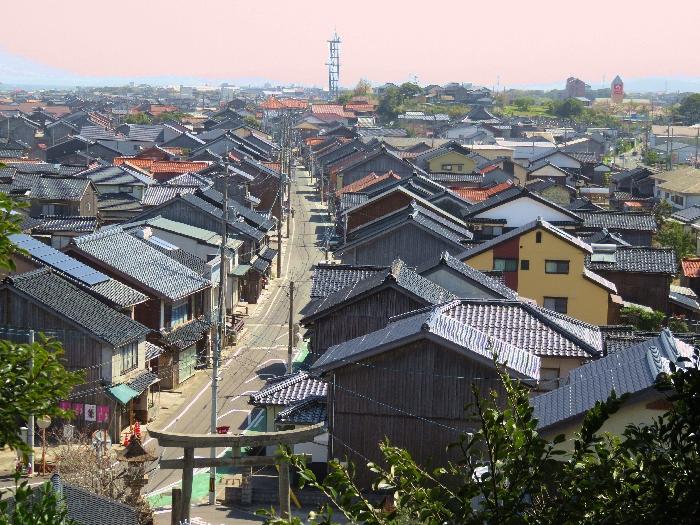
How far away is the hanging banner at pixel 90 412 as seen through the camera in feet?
72.3

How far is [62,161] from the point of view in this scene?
6244 cm

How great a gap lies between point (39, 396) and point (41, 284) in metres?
15.7

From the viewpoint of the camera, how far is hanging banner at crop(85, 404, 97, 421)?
867 inches

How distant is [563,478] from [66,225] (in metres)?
29.0

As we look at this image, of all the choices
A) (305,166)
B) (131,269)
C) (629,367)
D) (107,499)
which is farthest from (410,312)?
(305,166)

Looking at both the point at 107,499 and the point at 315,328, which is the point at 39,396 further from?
the point at 315,328

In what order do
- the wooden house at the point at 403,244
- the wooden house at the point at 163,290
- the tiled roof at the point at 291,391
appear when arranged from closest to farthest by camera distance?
the tiled roof at the point at 291,391 → the wooden house at the point at 163,290 → the wooden house at the point at 403,244

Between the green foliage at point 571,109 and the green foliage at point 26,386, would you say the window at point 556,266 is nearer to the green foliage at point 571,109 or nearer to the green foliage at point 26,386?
the green foliage at point 26,386

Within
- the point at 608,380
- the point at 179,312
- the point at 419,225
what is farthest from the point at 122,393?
the point at 608,380

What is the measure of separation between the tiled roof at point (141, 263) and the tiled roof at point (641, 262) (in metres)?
10.7

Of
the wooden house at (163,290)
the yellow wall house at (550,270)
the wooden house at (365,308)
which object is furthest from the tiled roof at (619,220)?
the wooden house at (365,308)

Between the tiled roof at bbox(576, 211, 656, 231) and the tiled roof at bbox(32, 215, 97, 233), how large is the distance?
17.1m

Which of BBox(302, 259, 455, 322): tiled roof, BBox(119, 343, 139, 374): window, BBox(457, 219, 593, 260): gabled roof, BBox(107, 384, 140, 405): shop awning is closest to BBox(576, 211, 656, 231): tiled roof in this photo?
BBox(457, 219, 593, 260): gabled roof

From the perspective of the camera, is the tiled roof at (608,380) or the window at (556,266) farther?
the window at (556,266)
